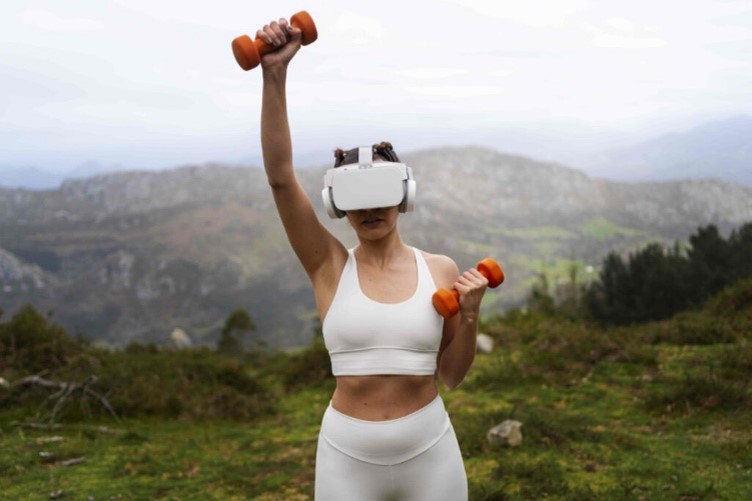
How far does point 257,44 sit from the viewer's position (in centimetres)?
243

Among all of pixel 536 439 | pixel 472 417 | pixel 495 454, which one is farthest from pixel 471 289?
pixel 472 417

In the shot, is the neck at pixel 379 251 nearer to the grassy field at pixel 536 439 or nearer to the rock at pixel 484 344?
the grassy field at pixel 536 439

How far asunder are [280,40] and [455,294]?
1192 millimetres

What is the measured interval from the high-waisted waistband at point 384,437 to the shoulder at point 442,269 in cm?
55

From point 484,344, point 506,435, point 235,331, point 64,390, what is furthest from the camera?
point 235,331

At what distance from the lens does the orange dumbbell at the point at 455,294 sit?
8.11 ft

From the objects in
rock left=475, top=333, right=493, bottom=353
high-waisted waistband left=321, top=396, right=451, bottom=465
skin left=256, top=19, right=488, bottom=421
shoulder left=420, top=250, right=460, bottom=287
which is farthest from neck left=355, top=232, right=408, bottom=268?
rock left=475, top=333, right=493, bottom=353

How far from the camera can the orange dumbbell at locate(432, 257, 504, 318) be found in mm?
2471

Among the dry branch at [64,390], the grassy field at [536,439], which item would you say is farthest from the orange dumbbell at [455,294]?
the dry branch at [64,390]

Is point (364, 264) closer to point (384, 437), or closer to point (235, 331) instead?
point (384, 437)

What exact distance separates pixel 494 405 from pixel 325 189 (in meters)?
7.05

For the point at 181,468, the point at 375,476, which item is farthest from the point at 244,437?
the point at 375,476

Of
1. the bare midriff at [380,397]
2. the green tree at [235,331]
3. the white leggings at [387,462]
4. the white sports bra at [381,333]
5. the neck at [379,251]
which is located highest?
the neck at [379,251]

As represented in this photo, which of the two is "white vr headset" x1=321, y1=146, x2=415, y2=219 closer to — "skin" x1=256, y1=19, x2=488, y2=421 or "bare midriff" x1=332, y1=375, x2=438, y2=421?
"skin" x1=256, y1=19, x2=488, y2=421
